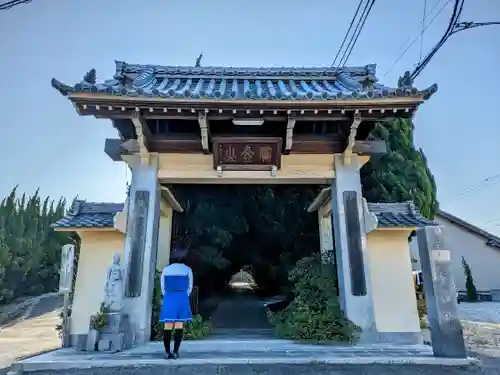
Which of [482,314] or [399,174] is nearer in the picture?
[399,174]

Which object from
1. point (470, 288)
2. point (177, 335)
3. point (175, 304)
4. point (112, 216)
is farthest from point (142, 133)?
point (470, 288)

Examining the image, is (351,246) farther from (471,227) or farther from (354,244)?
(471,227)

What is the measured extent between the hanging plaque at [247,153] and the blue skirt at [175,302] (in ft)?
7.10

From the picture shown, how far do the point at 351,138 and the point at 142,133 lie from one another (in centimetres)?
330

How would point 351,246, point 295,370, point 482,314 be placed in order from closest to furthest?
point 295,370 → point 351,246 → point 482,314

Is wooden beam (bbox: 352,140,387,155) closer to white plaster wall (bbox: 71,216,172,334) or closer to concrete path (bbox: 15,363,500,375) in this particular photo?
concrete path (bbox: 15,363,500,375)

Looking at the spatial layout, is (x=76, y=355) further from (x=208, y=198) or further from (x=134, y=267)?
(x=208, y=198)

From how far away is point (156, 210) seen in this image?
5.55m

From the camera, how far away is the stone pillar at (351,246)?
5082mm

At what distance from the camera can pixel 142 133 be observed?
17.2 ft

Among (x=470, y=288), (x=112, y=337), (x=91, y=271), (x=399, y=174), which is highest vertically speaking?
(x=399, y=174)

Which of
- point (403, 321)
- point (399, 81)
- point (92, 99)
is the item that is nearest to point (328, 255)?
point (403, 321)

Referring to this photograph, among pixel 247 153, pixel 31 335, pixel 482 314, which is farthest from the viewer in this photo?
pixel 482 314

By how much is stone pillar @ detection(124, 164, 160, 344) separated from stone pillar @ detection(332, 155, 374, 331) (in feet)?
9.75
